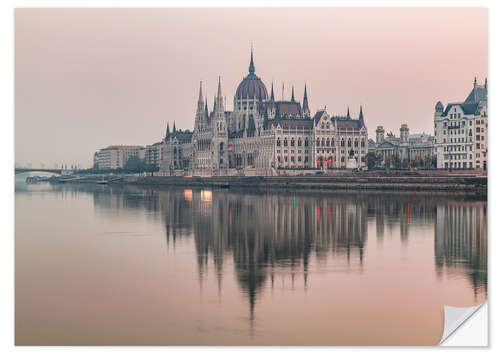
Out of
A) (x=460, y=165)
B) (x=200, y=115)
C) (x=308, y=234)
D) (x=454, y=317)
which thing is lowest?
(x=454, y=317)

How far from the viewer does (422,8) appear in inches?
654

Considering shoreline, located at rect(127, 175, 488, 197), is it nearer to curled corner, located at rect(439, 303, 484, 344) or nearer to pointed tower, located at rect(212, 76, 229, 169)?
pointed tower, located at rect(212, 76, 229, 169)

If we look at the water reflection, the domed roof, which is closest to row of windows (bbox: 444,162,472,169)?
the water reflection

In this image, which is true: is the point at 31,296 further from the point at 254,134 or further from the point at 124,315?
the point at 254,134

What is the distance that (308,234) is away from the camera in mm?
28156

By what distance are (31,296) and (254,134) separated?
11271cm

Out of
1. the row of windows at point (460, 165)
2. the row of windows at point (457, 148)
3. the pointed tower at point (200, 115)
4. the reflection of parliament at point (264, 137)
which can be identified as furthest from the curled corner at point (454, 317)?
the pointed tower at point (200, 115)

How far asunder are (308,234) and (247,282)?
34.9ft

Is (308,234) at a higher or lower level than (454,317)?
higher

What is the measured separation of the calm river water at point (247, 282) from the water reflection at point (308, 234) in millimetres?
86

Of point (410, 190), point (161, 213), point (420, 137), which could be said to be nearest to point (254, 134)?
point (420, 137)

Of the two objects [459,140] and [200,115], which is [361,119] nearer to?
[200,115]

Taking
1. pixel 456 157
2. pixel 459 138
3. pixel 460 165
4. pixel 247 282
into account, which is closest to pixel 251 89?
pixel 459 138
